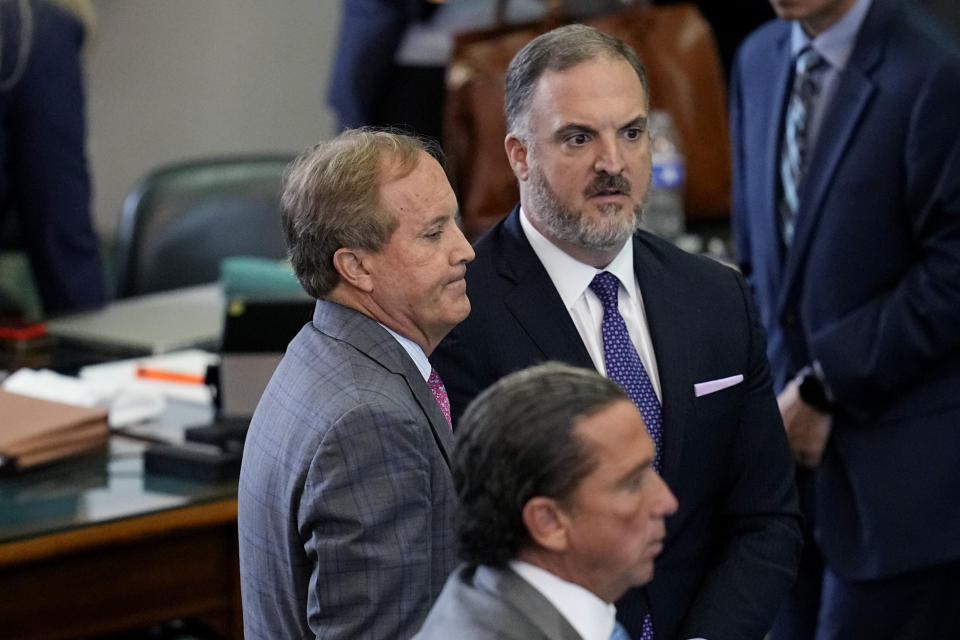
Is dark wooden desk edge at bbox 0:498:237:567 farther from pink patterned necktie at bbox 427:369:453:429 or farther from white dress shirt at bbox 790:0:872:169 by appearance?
white dress shirt at bbox 790:0:872:169

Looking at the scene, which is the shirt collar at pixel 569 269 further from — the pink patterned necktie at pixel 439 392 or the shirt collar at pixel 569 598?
the shirt collar at pixel 569 598

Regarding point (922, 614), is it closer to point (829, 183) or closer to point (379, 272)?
point (829, 183)

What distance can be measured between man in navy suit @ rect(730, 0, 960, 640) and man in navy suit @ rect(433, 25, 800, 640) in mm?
645

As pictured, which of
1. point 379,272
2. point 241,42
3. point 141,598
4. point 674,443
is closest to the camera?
point 379,272

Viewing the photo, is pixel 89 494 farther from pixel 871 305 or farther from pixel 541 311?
pixel 871 305

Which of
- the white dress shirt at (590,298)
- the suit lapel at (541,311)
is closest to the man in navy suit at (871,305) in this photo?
the white dress shirt at (590,298)

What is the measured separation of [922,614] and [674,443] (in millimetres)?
1015

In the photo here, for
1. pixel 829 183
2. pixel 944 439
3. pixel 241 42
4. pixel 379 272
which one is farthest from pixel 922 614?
pixel 241 42

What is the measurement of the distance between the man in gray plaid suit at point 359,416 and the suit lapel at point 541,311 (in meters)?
0.17

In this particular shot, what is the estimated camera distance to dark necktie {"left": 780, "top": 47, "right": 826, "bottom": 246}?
9.27ft

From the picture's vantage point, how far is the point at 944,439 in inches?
108

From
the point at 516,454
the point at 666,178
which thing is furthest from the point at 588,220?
the point at 666,178

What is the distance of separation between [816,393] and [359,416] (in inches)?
52.8

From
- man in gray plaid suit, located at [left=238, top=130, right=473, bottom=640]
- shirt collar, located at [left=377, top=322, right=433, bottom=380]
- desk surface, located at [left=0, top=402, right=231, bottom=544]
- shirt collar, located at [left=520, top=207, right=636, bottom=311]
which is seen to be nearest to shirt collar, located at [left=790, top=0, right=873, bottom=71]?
shirt collar, located at [left=520, top=207, right=636, bottom=311]
